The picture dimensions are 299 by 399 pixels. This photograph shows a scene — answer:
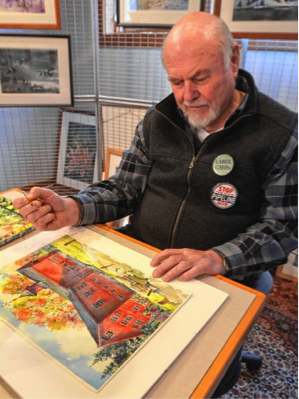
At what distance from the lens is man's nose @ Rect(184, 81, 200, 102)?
42.4 inches

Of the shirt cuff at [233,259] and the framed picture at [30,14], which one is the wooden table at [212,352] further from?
the framed picture at [30,14]

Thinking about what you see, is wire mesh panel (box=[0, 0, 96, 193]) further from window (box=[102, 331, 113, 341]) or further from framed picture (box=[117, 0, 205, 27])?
window (box=[102, 331, 113, 341])

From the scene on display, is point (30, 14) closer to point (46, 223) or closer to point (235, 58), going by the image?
point (235, 58)

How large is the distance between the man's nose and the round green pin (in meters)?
0.21

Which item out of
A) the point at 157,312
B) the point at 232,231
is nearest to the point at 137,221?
the point at 232,231

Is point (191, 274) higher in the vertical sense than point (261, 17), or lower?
lower

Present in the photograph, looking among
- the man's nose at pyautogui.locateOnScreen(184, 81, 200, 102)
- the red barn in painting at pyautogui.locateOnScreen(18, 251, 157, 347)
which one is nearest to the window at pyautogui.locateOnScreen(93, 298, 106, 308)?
the red barn in painting at pyautogui.locateOnScreen(18, 251, 157, 347)

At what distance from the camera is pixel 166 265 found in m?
0.83

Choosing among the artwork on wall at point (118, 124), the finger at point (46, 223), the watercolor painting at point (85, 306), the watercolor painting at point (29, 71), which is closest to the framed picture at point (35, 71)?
the watercolor painting at point (29, 71)

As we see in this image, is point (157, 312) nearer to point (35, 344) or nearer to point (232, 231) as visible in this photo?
point (35, 344)

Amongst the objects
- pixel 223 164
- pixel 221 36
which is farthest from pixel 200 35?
pixel 223 164

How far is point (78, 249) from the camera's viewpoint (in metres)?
0.91

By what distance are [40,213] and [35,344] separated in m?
0.44

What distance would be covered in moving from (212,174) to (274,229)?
0.26 m
